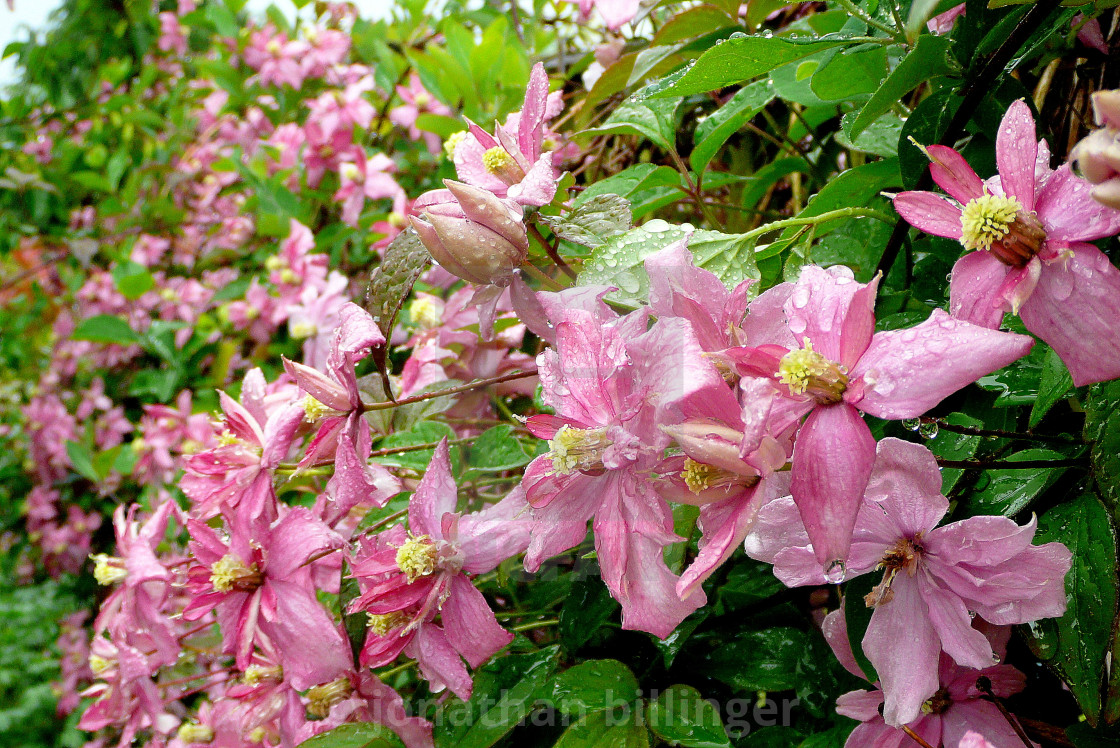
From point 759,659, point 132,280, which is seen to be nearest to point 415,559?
point 759,659

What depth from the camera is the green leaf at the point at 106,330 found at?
149 centimetres

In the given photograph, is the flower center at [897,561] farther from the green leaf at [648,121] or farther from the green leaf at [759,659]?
the green leaf at [648,121]

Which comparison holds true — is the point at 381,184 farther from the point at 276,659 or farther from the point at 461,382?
the point at 276,659

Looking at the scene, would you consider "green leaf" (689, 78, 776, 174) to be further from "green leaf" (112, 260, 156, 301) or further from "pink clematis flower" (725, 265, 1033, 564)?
"green leaf" (112, 260, 156, 301)

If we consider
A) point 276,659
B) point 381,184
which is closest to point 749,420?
point 276,659

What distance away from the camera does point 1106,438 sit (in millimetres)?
335

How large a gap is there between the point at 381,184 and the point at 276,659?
2.52 ft

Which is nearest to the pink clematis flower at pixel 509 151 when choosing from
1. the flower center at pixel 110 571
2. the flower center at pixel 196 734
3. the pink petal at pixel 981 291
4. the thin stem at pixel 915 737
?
the pink petal at pixel 981 291

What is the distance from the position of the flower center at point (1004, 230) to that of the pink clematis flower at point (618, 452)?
0.42ft

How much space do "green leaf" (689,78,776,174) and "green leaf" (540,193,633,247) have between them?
13 cm

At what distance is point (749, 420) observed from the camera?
11.2 inches

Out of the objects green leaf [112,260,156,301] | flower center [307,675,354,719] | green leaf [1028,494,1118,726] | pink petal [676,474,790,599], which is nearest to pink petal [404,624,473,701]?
flower center [307,675,354,719]

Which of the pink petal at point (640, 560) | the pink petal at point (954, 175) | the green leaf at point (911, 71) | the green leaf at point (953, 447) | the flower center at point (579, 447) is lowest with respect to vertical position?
the green leaf at point (953, 447)

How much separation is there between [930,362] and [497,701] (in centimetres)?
38
